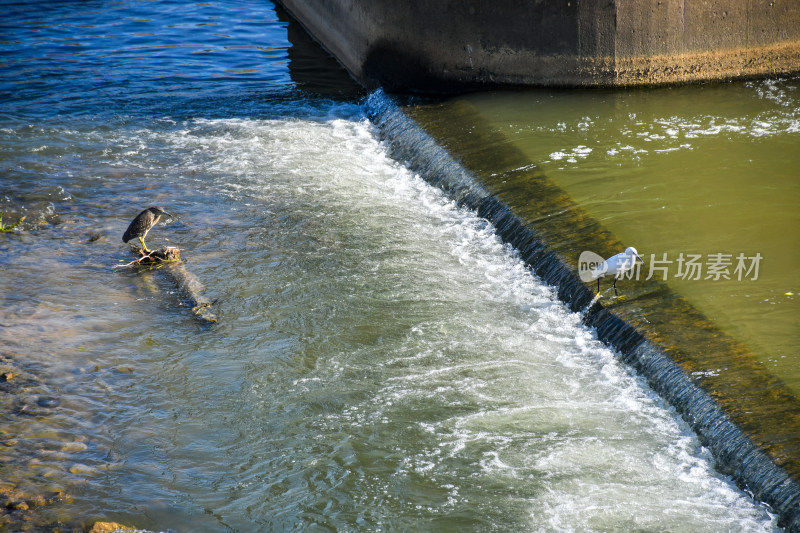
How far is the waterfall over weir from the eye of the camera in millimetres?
4375

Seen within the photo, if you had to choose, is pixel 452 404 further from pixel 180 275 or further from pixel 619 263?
pixel 180 275

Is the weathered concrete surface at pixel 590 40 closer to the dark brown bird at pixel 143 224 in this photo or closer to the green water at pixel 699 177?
the green water at pixel 699 177

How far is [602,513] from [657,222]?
11.5 ft

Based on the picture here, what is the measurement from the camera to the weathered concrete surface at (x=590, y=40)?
1017cm

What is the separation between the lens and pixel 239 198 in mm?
8789

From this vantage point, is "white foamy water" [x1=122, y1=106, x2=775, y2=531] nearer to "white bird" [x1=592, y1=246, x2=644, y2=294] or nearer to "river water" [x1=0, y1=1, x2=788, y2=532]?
"river water" [x1=0, y1=1, x2=788, y2=532]

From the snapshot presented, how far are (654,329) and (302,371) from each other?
261cm

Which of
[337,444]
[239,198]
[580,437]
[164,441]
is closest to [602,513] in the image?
[580,437]

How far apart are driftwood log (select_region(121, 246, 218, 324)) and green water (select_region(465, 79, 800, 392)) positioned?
3.69 m

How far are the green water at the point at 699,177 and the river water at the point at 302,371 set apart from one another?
962 mm

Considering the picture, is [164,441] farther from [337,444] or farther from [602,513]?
[602,513]

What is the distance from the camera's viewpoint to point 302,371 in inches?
222

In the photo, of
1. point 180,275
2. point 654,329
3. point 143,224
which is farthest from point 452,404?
point 143,224
